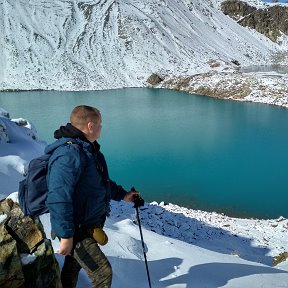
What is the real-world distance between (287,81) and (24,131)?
46858mm

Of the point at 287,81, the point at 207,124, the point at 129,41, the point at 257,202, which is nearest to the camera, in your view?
the point at 257,202

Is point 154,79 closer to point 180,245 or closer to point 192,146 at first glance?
point 192,146

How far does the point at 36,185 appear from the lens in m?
3.67

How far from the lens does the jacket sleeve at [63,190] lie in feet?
11.2

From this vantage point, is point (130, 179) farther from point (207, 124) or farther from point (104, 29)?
point (104, 29)

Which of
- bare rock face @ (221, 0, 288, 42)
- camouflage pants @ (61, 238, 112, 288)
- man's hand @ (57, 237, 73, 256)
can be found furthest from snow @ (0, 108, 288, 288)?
bare rock face @ (221, 0, 288, 42)

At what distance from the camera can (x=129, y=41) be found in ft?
243

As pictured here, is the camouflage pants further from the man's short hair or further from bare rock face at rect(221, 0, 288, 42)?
bare rock face at rect(221, 0, 288, 42)

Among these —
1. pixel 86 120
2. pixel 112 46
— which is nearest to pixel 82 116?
pixel 86 120

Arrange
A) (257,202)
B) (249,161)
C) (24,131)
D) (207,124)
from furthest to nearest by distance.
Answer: (207,124) → (249,161) → (257,202) → (24,131)

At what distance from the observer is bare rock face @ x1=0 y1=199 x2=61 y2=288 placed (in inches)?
161

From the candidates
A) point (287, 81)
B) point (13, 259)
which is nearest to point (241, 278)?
point (13, 259)

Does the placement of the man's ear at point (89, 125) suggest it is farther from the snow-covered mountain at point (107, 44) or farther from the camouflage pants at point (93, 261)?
the snow-covered mountain at point (107, 44)

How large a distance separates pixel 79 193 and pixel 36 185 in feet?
A: 1.39
